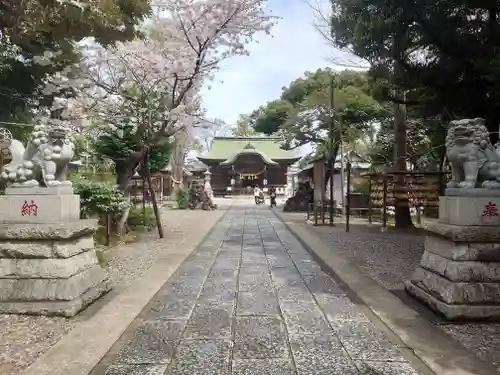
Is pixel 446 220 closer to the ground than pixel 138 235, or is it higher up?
higher up

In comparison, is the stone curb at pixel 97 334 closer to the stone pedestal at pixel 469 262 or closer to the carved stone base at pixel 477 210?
the stone pedestal at pixel 469 262

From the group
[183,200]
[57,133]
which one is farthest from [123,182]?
[183,200]

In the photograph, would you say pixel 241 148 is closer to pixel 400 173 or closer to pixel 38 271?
pixel 400 173

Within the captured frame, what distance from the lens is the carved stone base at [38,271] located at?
500cm

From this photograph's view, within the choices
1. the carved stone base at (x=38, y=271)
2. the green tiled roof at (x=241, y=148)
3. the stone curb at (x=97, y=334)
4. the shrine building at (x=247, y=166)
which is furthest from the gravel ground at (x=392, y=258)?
the green tiled roof at (x=241, y=148)

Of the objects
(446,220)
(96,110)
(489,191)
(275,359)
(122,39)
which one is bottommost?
(275,359)

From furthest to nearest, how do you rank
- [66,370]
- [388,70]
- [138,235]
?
[138,235] → [388,70] → [66,370]

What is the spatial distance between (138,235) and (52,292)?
777cm

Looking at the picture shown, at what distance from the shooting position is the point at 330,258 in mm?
8938

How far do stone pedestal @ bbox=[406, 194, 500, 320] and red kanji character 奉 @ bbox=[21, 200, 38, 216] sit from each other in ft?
14.8

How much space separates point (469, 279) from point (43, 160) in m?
4.86

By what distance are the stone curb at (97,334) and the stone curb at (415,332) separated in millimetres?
2636

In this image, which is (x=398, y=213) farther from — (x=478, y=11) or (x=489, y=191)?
(x=489, y=191)

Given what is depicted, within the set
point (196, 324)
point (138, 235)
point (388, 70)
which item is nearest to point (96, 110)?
point (138, 235)
